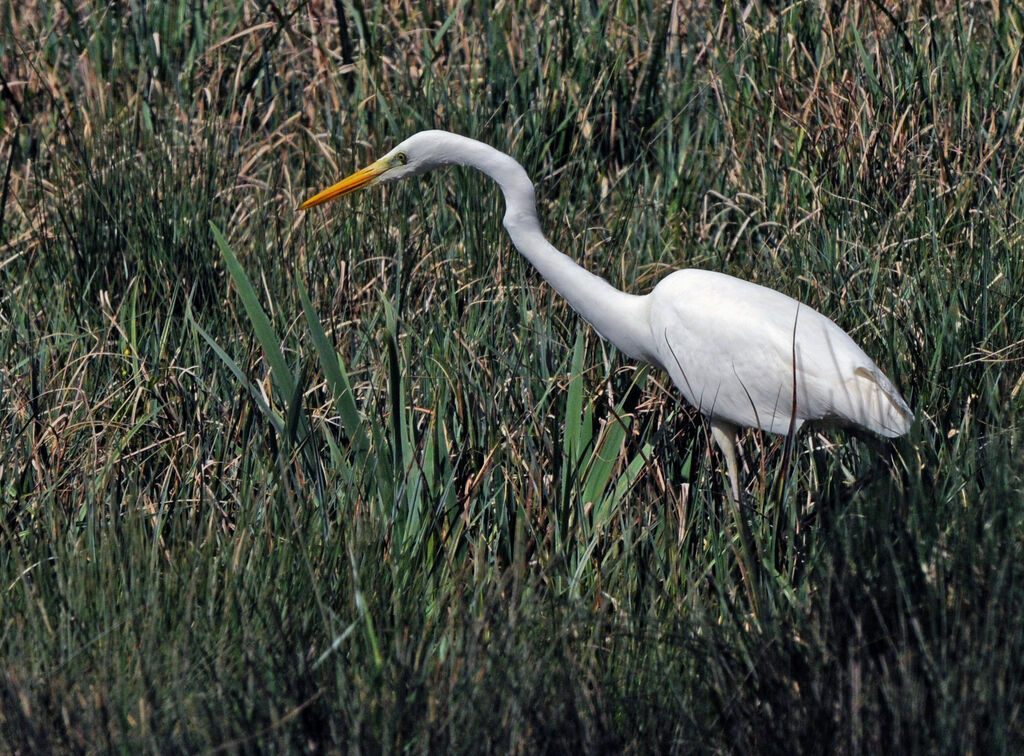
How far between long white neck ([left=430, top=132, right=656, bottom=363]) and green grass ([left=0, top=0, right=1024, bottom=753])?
0.12 meters

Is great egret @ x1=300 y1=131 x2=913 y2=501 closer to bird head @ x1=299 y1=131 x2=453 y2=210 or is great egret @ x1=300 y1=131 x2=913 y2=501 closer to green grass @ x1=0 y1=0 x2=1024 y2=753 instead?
bird head @ x1=299 y1=131 x2=453 y2=210

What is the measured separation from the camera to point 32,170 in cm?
373

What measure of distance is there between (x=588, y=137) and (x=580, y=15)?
1.70 feet

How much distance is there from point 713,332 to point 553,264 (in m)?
0.36

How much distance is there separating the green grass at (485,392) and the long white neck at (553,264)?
0.12 m

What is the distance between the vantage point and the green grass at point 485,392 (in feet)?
5.15

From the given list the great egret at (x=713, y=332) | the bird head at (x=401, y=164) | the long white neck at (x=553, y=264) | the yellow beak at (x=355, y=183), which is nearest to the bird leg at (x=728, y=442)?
the great egret at (x=713, y=332)

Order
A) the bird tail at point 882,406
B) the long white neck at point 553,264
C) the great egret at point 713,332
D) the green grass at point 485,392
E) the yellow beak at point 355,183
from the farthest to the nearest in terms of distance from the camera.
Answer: the yellow beak at point 355,183
the long white neck at point 553,264
the great egret at point 713,332
the bird tail at point 882,406
the green grass at point 485,392

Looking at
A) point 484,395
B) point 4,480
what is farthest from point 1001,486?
point 4,480

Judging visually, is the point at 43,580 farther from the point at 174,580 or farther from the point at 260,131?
the point at 260,131

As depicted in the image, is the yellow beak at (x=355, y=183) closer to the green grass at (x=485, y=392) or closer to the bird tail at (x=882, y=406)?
the green grass at (x=485, y=392)

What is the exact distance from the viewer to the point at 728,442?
2.49m

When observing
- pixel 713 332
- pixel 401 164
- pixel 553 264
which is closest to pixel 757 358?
pixel 713 332

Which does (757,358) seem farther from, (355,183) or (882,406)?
(355,183)
